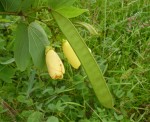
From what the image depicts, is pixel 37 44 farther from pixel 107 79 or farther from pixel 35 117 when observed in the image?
pixel 107 79

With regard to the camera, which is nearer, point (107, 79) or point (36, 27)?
point (36, 27)

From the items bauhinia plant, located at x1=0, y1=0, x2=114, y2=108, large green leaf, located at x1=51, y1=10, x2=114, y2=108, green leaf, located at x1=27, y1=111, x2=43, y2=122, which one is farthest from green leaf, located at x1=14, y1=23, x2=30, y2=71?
green leaf, located at x1=27, y1=111, x2=43, y2=122

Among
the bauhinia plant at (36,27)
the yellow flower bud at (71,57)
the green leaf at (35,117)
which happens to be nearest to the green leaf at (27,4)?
the bauhinia plant at (36,27)

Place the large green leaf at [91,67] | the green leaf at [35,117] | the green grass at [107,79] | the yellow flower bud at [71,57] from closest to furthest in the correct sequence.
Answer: the large green leaf at [91,67] → the yellow flower bud at [71,57] → the green leaf at [35,117] → the green grass at [107,79]

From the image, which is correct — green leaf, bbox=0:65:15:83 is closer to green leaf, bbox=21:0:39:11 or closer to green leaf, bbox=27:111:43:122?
green leaf, bbox=27:111:43:122

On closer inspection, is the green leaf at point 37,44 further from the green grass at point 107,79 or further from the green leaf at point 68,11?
the green grass at point 107,79

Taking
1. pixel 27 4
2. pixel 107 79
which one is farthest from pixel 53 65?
pixel 107 79
